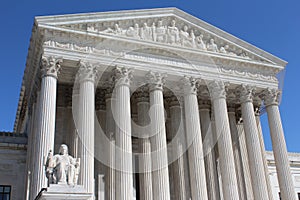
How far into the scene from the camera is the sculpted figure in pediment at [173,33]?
105 ft

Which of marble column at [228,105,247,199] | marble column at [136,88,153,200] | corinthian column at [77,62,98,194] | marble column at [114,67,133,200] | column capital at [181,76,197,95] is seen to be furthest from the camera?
marble column at [228,105,247,199]

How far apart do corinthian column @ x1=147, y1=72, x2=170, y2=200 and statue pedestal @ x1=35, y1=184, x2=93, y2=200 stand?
43.0 feet

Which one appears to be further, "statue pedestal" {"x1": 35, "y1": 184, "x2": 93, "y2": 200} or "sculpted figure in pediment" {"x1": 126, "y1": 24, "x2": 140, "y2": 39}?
"sculpted figure in pediment" {"x1": 126, "y1": 24, "x2": 140, "y2": 39}

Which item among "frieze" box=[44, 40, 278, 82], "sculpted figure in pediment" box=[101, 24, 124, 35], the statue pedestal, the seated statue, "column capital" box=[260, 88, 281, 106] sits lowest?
the statue pedestal

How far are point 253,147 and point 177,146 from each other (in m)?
6.19

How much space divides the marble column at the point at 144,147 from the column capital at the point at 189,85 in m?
3.52

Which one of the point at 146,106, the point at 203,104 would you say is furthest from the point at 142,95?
the point at 203,104

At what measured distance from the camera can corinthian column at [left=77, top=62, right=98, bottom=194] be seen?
81.3 feet

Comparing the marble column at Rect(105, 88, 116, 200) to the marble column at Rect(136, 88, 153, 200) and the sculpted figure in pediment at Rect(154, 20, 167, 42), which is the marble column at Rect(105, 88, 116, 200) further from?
the sculpted figure in pediment at Rect(154, 20, 167, 42)

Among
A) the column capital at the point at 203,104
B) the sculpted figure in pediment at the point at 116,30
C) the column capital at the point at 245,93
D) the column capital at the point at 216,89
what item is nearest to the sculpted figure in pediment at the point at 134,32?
the sculpted figure in pediment at the point at 116,30

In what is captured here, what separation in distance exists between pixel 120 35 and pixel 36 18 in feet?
20.5

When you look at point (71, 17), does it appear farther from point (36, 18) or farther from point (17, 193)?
point (17, 193)

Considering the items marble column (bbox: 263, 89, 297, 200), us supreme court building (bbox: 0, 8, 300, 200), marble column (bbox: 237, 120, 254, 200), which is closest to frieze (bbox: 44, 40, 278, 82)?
us supreme court building (bbox: 0, 8, 300, 200)

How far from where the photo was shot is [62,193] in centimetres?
1421
